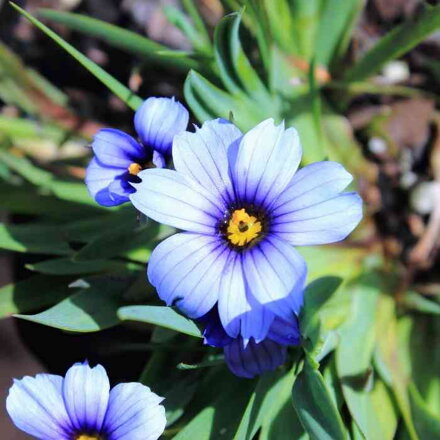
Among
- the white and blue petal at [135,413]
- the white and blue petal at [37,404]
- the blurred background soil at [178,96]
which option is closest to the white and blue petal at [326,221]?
the white and blue petal at [135,413]

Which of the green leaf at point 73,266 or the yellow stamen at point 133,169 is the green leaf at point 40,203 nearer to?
the green leaf at point 73,266

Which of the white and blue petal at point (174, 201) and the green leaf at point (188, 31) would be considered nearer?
the white and blue petal at point (174, 201)

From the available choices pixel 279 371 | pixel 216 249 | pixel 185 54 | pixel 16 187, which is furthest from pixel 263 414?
pixel 16 187

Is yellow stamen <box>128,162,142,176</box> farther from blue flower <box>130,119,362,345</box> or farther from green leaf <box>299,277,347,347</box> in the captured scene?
green leaf <box>299,277,347,347</box>

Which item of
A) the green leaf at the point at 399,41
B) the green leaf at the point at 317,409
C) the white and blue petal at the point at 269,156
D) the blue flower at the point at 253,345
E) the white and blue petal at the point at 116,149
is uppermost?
the green leaf at the point at 399,41

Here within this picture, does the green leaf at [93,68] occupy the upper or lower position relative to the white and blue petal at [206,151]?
upper

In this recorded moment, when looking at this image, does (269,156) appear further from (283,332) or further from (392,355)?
(392,355)

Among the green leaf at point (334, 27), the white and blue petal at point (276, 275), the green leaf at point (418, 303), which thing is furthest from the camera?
the green leaf at point (334, 27)
